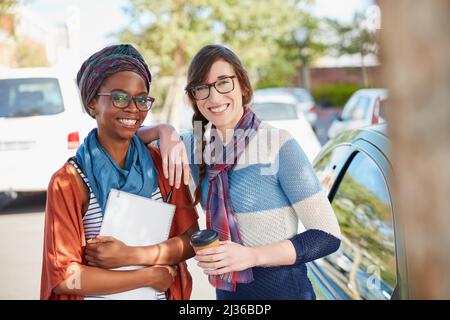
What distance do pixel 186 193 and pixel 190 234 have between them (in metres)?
0.13

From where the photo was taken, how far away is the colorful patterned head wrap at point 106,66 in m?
1.90

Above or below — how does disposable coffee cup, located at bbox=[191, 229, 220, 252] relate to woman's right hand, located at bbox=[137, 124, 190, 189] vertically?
below

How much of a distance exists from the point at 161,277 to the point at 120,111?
515 mm

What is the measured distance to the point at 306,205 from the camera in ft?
6.22

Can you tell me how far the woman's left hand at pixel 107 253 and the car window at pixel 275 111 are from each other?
800 centimetres

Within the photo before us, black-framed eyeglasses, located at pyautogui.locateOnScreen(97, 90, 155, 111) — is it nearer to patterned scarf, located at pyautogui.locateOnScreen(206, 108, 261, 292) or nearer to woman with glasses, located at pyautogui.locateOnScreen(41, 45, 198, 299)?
woman with glasses, located at pyautogui.locateOnScreen(41, 45, 198, 299)

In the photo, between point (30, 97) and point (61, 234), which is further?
point (30, 97)

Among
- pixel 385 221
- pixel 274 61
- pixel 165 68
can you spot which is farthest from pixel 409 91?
pixel 274 61

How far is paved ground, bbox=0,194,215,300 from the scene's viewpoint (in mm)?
4777

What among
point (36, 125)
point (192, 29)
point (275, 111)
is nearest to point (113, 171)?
point (36, 125)

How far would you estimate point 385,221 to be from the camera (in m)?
2.22

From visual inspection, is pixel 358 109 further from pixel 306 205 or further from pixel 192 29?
pixel 306 205

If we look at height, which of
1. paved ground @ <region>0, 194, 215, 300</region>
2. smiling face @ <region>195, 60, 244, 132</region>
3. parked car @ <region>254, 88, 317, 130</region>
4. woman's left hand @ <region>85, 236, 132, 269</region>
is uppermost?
smiling face @ <region>195, 60, 244, 132</region>

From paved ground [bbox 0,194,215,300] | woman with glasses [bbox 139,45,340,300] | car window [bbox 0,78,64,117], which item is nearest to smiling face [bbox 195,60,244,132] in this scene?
woman with glasses [bbox 139,45,340,300]
